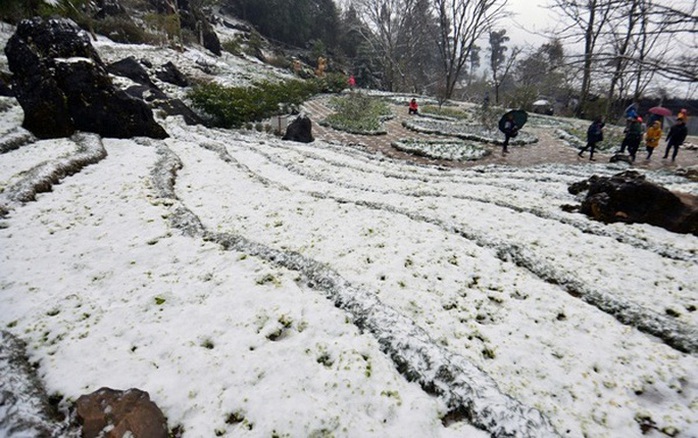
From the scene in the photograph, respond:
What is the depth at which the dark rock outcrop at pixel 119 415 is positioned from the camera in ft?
8.26

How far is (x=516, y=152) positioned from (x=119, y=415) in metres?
16.5

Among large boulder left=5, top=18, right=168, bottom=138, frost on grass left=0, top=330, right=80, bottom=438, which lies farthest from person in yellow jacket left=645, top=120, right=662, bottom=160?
large boulder left=5, top=18, right=168, bottom=138

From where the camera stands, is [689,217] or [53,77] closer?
[689,217]

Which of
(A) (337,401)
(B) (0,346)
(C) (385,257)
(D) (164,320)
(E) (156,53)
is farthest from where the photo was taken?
(E) (156,53)

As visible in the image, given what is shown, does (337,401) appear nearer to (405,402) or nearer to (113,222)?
(405,402)

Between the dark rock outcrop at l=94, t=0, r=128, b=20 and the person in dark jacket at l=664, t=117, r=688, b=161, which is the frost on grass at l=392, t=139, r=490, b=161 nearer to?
the person in dark jacket at l=664, t=117, r=688, b=161

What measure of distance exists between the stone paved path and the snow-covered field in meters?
6.70

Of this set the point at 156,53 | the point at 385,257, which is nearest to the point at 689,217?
the point at 385,257

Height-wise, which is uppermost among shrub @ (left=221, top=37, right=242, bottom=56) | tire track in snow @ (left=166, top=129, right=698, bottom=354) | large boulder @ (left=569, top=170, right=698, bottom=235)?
shrub @ (left=221, top=37, right=242, bottom=56)

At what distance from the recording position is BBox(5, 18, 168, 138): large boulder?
29.5 feet

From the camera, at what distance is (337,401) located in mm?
2994

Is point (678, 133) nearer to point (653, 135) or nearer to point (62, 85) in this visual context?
point (653, 135)

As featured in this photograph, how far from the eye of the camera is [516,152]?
15.4 meters

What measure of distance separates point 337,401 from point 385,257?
2664 mm
